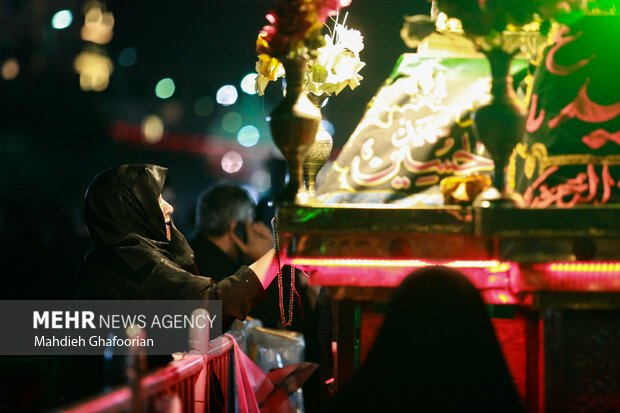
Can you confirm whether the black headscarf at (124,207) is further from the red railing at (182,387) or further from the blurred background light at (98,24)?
the blurred background light at (98,24)

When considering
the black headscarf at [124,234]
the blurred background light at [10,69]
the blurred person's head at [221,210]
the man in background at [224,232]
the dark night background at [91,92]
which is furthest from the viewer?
the blurred background light at [10,69]

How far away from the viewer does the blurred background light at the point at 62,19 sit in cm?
1254

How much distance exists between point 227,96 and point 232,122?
2374 mm

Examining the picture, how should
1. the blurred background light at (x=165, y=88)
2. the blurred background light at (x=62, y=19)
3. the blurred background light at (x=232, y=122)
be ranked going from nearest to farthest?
the blurred background light at (x=62, y=19)
the blurred background light at (x=165, y=88)
the blurred background light at (x=232, y=122)

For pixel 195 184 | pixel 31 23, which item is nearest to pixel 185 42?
pixel 31 23

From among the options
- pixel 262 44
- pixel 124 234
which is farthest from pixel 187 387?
pixel 262 44

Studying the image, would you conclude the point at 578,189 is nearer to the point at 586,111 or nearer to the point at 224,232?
the point at 586,111

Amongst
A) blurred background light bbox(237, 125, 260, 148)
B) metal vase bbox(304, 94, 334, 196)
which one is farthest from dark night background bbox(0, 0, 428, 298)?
metal vase bbox(304, 94, 334, 196)

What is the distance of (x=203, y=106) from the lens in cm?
1742

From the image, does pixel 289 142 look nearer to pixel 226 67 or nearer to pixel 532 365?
pixel 532 365

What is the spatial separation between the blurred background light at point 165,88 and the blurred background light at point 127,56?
6.71 feet

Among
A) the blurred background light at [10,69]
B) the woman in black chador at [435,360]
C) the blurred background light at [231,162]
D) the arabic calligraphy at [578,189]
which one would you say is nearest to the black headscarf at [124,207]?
the woman in black chador at [435,360]

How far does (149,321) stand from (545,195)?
238 cm

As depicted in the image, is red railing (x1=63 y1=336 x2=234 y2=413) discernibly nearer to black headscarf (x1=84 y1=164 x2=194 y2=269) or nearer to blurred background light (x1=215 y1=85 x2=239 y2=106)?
black headscarf (x1=84 y1=164 x2=194 y2=269)
